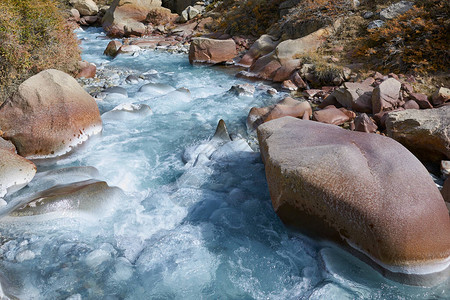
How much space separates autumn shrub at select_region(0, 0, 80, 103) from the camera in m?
6.98

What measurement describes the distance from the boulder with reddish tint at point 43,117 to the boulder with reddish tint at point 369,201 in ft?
12.5

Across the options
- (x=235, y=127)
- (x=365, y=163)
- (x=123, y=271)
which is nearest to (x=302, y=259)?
(x=365, y=163)

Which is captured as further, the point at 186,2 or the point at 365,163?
the point at 186,2

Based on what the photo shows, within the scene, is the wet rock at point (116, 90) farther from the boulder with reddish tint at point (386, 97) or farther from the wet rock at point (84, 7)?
the wet rock at point (84, 7)

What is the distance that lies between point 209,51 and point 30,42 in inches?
246

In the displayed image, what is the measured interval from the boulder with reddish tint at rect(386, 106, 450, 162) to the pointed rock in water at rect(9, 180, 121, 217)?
4743 millimetres

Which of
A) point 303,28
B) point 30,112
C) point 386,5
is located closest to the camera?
point 30,112

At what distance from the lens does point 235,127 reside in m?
7.12

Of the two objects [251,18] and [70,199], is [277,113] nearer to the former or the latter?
[70,199]

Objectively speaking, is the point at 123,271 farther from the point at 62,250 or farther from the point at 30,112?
the point at 30,112

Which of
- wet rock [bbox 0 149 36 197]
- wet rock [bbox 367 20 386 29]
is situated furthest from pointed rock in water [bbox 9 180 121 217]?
wet rock [bbox 367 20 386 29]

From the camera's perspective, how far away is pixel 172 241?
13.0ft

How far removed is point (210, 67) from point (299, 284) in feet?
33.1

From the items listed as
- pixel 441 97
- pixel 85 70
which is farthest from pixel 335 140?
pixel 85 70
